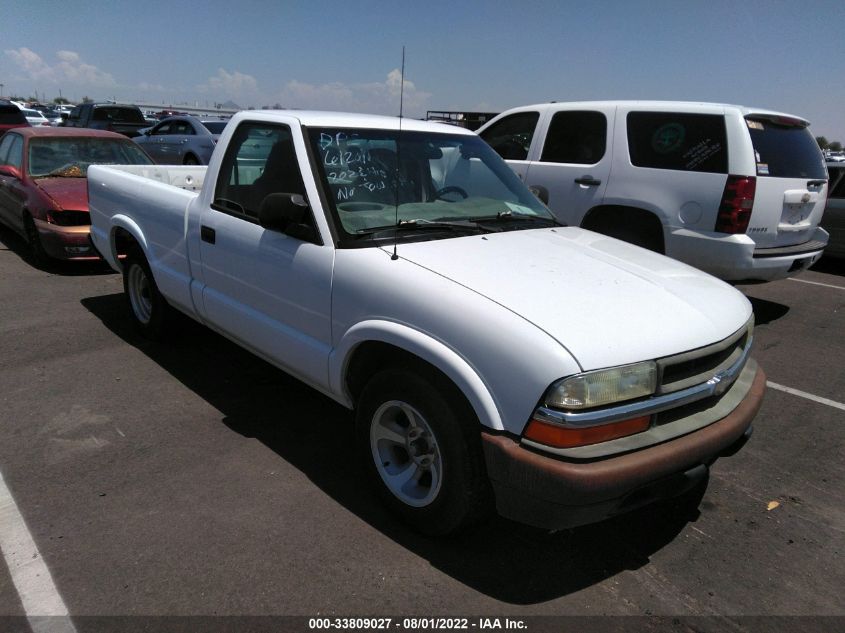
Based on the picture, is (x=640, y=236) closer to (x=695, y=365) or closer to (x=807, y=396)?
(x=807, y=396)

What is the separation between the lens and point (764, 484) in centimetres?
348

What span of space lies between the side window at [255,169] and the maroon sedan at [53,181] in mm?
3875

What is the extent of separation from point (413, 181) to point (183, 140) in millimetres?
12980

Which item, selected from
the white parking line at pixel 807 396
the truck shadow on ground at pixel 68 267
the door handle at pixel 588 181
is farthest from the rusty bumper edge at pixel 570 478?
the truck shadow on ground at pixel 68 267

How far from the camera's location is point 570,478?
2.27 m

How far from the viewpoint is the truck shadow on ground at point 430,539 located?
269cm

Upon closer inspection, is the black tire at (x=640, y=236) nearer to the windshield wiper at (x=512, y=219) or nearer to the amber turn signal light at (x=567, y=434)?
the windshield wiper at (x=512, y=219)

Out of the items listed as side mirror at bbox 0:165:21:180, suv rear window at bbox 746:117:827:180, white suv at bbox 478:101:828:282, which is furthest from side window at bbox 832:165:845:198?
side mirror at bbox 0:165:21:180

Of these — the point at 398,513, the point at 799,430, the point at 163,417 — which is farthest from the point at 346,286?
the point at 799,430

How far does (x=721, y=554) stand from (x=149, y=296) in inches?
175

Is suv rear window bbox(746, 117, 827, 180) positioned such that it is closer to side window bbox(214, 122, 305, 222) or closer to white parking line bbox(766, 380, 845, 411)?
white parking line bbox(766, 380, 845, 411)

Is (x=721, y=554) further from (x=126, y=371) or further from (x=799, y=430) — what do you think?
(x=126, y=371)

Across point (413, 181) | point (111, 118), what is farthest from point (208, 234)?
point (111, 118)

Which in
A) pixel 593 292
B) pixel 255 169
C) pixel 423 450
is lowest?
pixel 423 450
